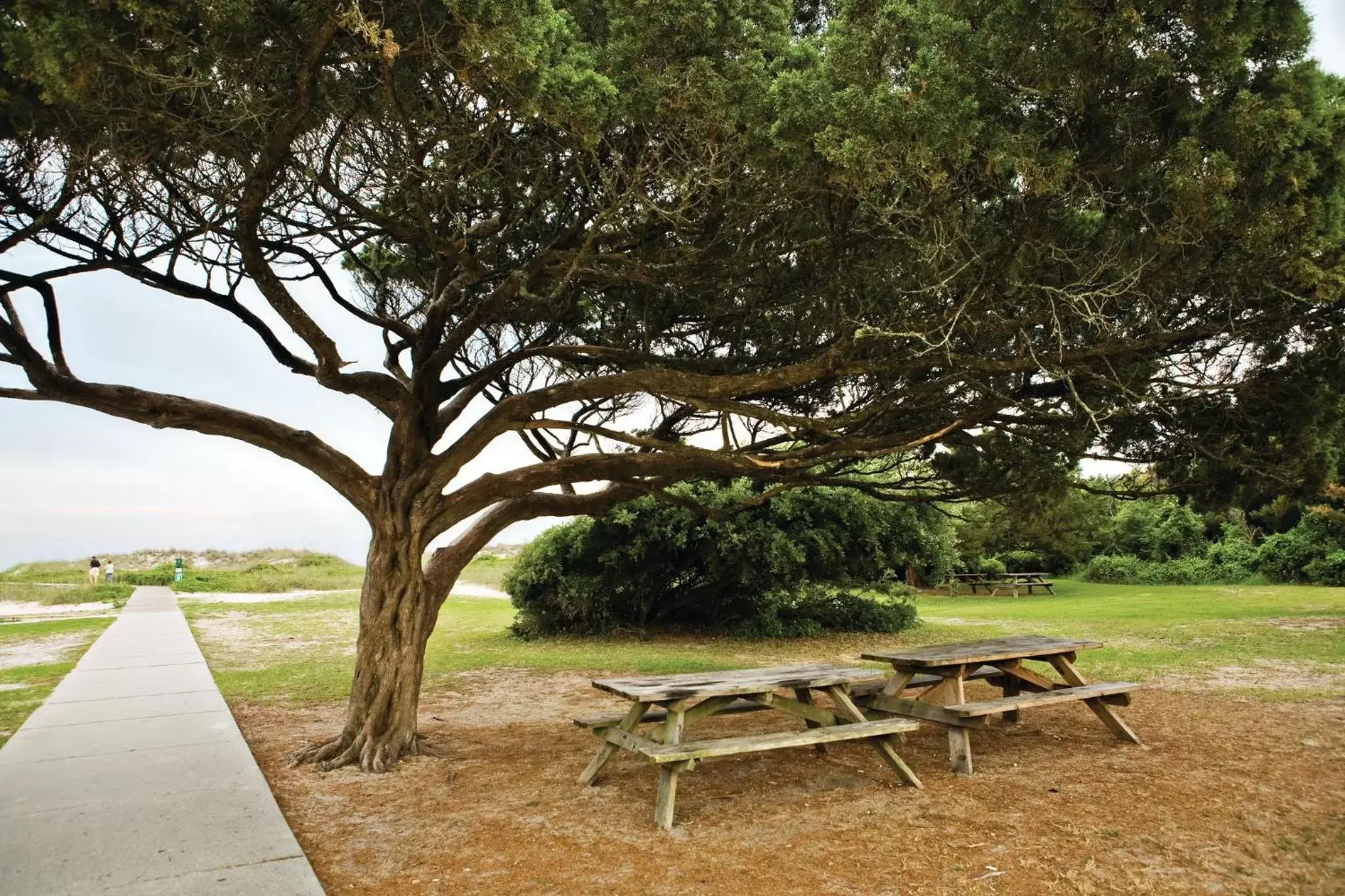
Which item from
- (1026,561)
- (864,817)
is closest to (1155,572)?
(1026,561)

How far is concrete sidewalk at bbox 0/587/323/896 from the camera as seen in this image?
13.1 feet

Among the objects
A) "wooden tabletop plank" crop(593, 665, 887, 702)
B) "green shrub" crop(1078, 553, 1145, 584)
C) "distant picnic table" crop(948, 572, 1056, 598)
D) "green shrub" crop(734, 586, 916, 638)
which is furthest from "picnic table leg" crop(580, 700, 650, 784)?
"green shrub" crop(1078, 553, 1145, 584)

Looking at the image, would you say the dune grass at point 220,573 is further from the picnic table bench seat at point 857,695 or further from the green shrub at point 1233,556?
the green shrub at point 1233,556

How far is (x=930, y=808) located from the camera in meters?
5.01

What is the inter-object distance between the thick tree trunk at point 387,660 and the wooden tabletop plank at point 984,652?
3.47m

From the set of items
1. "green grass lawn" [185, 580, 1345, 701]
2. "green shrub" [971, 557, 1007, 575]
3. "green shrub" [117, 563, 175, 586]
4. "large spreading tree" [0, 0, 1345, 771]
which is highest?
"large spreading tree" [0, 0, 1345, 771]

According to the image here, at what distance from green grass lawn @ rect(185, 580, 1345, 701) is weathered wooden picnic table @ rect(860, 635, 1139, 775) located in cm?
335

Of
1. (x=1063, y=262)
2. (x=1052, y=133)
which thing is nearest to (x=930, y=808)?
(x=1063, y=262)

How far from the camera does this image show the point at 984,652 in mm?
6371

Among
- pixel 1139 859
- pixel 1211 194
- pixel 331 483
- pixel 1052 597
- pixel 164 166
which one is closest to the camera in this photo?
pixel 1139 859

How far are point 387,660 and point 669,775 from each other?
8.84ft

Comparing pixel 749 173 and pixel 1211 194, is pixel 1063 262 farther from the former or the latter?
pixel 749 173

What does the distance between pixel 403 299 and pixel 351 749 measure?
416 centimetres

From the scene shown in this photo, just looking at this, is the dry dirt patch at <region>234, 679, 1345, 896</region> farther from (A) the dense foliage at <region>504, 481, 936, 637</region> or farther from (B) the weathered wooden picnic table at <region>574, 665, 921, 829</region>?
(A) the dense foliage at <region>504, 481, 936, 637</region>
